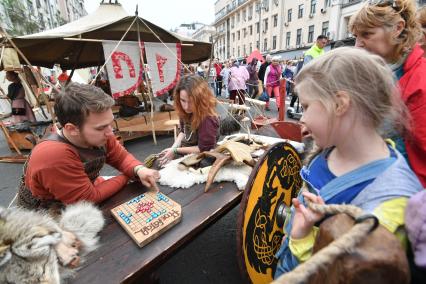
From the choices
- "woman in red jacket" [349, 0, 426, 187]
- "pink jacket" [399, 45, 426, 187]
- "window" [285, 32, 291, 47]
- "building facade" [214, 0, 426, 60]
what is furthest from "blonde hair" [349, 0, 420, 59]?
"window" [285, 32, 291, 47]

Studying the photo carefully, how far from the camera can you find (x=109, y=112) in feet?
4.83

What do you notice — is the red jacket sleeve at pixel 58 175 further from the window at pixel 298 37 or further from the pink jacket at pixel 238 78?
the window at pixel 298 37

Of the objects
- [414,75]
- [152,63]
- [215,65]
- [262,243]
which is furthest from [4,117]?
[215,65]

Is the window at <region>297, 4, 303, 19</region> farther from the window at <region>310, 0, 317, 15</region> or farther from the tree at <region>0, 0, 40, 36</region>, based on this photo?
the tree at <region>0, 0, 40, 36</region>

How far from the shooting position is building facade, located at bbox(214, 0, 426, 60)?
21.9m

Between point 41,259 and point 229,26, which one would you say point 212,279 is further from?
point 229,26

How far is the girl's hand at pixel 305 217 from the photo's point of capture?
794 mm

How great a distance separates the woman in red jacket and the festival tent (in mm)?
4113

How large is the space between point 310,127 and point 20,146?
619 centimetres

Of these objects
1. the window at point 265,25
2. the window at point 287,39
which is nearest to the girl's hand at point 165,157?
the window at point 287,39

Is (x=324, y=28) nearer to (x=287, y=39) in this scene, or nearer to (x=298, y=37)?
(x=298, y=37)

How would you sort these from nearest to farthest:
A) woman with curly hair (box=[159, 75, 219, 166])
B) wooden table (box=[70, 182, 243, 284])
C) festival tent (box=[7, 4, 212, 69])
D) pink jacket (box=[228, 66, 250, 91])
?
wooden table (box=[70, 182, 243, 284]) < woman with curly hair (box=[159, 75, 219, 166]) < festival tent (box=[7, 4, 212, 69]) < pink jacket (box=[228, 66, 250, 91])

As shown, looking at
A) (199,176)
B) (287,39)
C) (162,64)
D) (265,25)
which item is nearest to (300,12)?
(287,39)

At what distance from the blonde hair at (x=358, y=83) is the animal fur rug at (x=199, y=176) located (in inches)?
35.5
